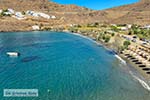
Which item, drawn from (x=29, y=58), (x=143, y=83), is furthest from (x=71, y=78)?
(x=29, y=58)

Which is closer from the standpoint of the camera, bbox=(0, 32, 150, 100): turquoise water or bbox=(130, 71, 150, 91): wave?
bbox=(0, 32, 150, 100): turquoise water

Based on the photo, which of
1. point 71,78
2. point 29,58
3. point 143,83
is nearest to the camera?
point 143,83

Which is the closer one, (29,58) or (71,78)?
(71,78)

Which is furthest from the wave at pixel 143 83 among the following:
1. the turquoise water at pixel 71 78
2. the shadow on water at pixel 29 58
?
the shadow on water at pixel 29 58

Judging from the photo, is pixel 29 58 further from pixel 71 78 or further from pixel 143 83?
pixel 143 83

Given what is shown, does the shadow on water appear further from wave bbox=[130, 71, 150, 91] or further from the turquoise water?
wave bbox=[130, 71, 150, 91]

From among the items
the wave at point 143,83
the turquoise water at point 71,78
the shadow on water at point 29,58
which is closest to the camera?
the turquoise water at point 71,78

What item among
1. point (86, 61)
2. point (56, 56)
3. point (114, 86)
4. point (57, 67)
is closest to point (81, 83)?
point (114, 86)

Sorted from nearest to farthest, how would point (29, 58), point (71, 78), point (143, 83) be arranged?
1. point (143, 83)
2. point (71, 78)
3. point (29, 58)

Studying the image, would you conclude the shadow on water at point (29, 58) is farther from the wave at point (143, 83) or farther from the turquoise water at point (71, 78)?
the wave at point (143, 83)

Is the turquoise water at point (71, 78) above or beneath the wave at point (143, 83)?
beneath

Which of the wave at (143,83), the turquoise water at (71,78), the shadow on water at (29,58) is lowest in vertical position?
the shadow on water at (29,58)

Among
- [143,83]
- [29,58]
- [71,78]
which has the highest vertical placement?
[143,83]

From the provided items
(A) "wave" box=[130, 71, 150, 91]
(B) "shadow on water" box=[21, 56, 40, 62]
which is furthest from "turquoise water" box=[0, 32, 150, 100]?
(A) "wave" box=[130, 71, 150, 91]
